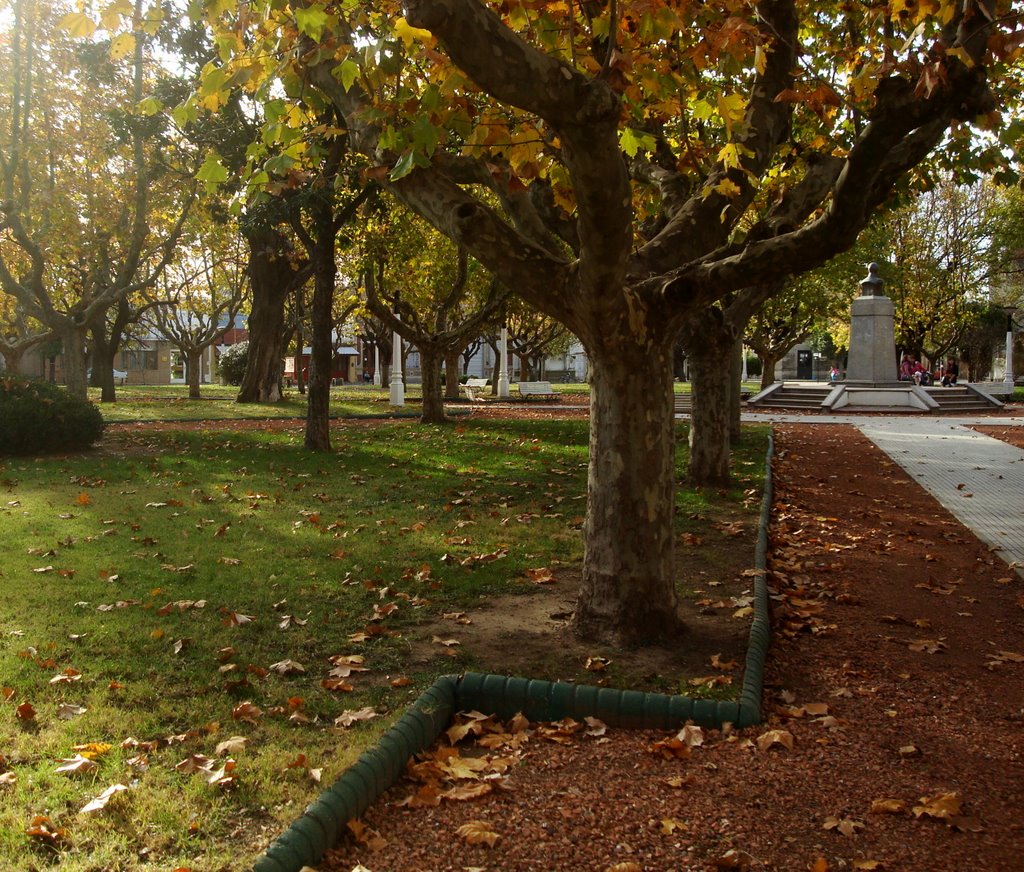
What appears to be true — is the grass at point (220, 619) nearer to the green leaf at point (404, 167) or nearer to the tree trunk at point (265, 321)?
the green leaf at point (404, 167)

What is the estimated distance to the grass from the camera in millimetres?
3322

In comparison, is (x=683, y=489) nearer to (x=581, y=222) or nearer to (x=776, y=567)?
(x=776, y=567)

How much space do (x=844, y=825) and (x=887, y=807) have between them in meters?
0.26

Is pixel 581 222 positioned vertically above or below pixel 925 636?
above

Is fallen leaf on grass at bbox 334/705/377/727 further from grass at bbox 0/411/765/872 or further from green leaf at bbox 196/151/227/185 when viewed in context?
green leaf at bbox 196/151/227/185

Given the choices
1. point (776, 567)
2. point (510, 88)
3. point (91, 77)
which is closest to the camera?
point (510, 88)

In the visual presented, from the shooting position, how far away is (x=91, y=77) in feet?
56.8

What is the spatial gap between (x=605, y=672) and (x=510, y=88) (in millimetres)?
2960

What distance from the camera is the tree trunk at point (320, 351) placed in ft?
49.1

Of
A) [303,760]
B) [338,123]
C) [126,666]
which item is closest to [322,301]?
[338,123]

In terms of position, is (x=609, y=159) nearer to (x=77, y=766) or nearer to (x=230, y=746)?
(x=230, y=746)

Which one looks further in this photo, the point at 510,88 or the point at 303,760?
the point at 510,88

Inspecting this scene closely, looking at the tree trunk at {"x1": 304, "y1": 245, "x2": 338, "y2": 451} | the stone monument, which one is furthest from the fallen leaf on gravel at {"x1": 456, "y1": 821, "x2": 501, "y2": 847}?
the stone monument

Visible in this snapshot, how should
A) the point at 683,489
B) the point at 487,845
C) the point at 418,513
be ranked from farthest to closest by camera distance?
the point at 683,489 < the point at 418,513 < the point at 487,845
